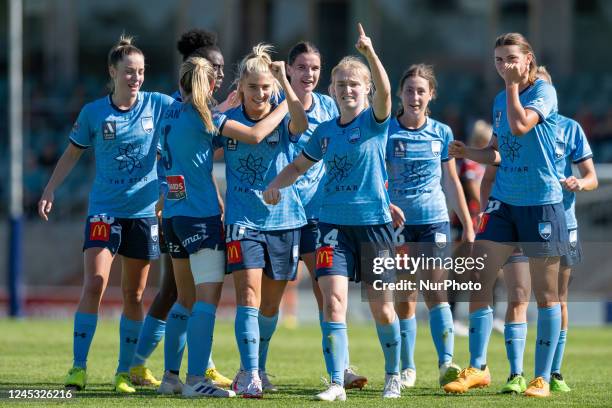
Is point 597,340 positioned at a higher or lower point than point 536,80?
lower

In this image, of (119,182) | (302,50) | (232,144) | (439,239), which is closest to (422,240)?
(439,239)

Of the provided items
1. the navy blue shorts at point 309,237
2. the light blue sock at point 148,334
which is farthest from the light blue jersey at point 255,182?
the light blue sock at point 148,334

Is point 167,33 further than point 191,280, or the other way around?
point 167,33

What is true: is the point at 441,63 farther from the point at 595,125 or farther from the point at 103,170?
the point at 103,170

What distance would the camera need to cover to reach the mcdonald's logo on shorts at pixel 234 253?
7.49m

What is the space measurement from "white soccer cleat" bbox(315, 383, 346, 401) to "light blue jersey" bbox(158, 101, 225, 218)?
133 cm

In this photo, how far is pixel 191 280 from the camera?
26.1ft

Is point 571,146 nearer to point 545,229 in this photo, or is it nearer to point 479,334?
point 545,229

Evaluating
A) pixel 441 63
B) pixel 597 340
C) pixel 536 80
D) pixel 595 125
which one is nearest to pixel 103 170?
pixel 536 80

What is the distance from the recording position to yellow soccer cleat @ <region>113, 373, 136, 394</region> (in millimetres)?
7966

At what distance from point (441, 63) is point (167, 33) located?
5913mm

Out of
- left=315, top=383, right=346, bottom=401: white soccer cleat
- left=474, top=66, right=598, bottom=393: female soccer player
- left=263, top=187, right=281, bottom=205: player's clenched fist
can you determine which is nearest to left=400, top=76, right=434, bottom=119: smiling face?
left=474, top=66, right=598, bottom=393: female soccer player

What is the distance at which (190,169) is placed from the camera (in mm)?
7672

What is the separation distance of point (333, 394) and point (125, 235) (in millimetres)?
1927
